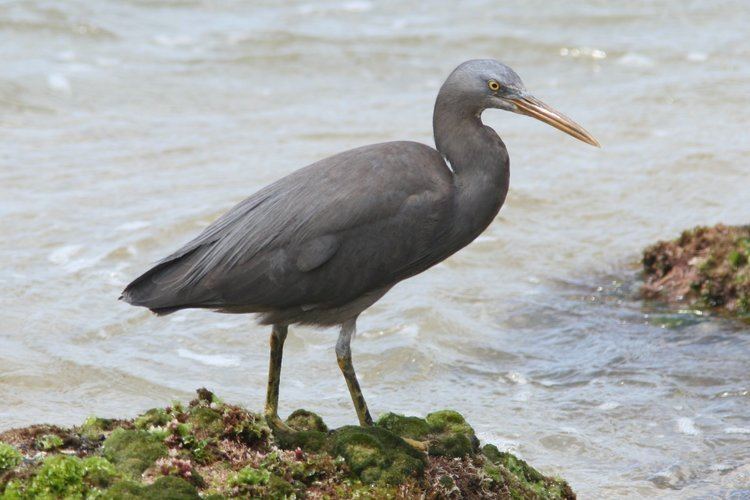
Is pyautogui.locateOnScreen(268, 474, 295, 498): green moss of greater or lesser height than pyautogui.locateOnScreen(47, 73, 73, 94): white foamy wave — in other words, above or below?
below

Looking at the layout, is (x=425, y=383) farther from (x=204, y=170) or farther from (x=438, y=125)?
(x=204, y=170)

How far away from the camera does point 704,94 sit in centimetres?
1386

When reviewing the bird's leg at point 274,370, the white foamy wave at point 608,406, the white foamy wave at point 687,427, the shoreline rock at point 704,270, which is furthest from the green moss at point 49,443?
the shoreline rock at point 704,270

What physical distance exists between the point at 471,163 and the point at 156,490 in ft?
7.60

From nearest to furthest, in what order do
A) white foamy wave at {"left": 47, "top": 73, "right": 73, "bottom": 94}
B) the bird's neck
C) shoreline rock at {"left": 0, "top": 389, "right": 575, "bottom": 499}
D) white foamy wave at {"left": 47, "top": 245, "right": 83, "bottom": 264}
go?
shoreline rock at {"left": 0, "top": 389, "right": 575, "bottom": 499}, the bird's neck, white foamy wave at {"left": 47, "top": 245, "right": 83, "bottom": 264}, white foamy wave at {"left": 47, "top": 73, "right": 73, "bottom": 94}

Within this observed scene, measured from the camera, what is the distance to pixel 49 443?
4.77 meters

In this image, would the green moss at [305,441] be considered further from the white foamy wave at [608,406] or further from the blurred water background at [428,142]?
the white foamy wave at [608,406]

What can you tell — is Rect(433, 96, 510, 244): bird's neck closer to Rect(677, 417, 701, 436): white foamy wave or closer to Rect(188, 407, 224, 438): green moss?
Rect(188, 407, 224, 438): green moss

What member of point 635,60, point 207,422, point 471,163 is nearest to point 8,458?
point 207,422

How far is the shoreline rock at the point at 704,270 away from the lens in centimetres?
850

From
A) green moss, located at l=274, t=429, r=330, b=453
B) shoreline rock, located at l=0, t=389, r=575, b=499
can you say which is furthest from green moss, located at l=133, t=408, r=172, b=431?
green moss, located at l=274, t=429, r=330, b=453

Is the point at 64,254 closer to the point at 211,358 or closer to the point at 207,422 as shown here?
the point at 211,358

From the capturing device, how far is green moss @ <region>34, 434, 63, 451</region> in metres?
4.77

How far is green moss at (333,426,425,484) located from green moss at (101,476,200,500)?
77 centimetres
